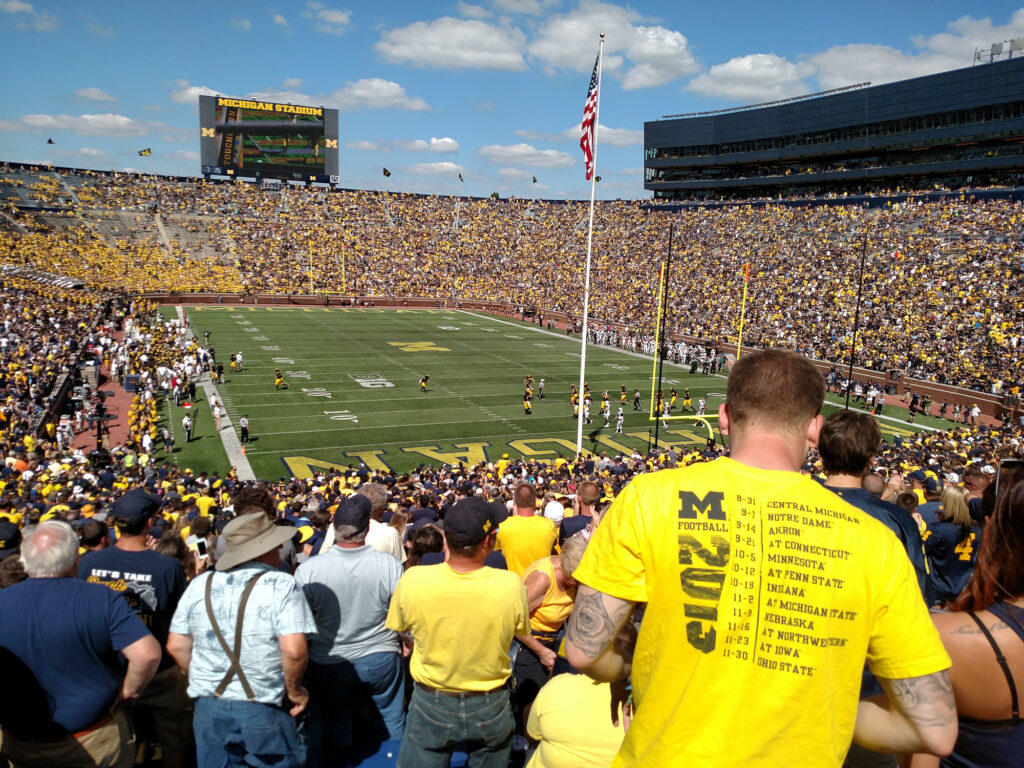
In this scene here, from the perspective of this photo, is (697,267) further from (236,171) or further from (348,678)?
(348,678)

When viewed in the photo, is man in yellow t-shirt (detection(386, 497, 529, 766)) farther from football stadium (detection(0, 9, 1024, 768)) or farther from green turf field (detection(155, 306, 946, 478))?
green turf field (detection(155, 306, 946, 478))

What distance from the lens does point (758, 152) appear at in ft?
247

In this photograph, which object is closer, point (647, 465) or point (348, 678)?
point (348, 678)

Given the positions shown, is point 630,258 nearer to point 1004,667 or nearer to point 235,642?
point 235,642

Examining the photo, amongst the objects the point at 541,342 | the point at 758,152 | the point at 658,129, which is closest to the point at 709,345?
the point at 541,342

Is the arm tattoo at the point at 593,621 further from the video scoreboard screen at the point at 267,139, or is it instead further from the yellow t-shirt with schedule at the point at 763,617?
the video scoreboard screen at the point at 267,139

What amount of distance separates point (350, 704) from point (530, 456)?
20.4 metres

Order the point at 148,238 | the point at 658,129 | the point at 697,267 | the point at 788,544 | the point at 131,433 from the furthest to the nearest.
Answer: the point at 658,129, the point at 148,238, the point at 697,267, the point at 131,433, the point at 788,544

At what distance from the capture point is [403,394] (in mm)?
32812

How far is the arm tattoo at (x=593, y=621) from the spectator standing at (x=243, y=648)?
1.86m

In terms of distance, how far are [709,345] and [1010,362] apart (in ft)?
51.1

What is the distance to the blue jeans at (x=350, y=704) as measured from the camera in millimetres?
4340

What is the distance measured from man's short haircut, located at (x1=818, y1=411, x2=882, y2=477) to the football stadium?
0.02 m

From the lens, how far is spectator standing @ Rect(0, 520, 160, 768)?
3297 millimetres
